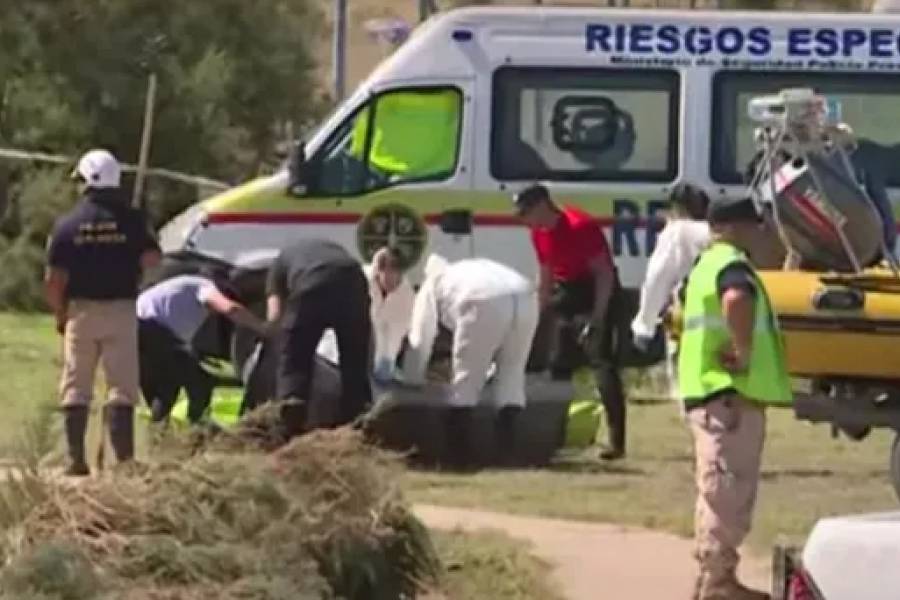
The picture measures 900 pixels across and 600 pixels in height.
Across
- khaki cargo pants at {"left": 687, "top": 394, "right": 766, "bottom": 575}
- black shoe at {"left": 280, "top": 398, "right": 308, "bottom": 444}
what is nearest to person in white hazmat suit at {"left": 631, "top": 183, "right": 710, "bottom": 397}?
black shoe at {"left": 280, "top": 398, "right": 308, "bottom": 444}

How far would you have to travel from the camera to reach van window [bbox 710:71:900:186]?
19156 mm

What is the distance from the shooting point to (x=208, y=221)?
19.0m

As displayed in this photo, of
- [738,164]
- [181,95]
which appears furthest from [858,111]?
[181,95]

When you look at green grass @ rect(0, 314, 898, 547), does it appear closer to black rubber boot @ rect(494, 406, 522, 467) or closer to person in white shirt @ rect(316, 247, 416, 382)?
black rubber boot @ rect(494, 406, 522, 467)

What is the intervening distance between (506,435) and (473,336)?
2.51 feet

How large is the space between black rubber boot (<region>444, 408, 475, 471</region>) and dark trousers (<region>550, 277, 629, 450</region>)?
883 mm

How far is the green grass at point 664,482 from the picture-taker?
1405 cm

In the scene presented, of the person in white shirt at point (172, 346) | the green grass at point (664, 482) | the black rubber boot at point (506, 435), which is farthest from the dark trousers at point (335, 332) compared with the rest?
the black rubber boot at point (506, 435)

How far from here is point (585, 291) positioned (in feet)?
53.8

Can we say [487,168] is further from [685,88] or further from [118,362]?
[118,362]

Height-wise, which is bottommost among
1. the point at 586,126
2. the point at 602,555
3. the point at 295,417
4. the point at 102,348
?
the point at 602,555

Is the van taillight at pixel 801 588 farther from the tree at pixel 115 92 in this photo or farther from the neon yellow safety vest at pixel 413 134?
the tree at pixel 115 92

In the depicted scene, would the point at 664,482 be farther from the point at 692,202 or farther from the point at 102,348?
the point at 102,348

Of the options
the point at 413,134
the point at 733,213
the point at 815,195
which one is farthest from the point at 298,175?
the point at 733,213
